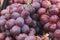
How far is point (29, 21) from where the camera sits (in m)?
0.94

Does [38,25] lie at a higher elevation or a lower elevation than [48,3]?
lower

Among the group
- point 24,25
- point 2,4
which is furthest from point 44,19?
point 2,4

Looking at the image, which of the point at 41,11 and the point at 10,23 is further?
the point at 41,11

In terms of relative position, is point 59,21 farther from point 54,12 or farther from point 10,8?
point 10,8

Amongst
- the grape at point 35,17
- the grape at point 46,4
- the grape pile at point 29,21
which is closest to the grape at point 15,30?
the grape pile at point 29,21

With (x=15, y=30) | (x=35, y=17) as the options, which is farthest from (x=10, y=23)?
(x=35, y=17)

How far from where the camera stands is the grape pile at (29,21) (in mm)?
908

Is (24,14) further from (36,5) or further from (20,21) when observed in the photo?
(36,5)

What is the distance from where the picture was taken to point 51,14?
1.00 metres

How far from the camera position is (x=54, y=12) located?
0.98m

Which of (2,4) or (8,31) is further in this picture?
(2,4)

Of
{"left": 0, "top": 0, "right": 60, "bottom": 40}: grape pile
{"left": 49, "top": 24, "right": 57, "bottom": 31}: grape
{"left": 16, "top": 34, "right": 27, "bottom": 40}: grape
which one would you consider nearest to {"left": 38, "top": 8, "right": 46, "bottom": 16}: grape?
{"left": 0, "top": 0, "right": 60, "bottom": 40}: grape pile

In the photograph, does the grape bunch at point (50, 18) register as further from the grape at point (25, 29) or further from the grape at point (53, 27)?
the grape at point (25, 29)

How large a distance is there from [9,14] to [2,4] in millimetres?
154
